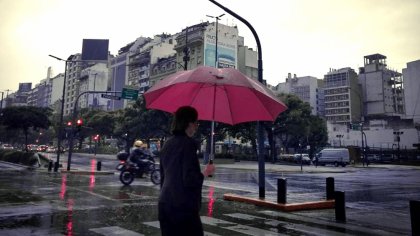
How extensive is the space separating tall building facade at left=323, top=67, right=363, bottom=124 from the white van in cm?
6357

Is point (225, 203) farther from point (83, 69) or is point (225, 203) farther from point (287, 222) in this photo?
point (83, 69)

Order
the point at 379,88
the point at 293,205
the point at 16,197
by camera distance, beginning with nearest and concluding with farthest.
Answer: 1. the point at 293,205
2. the point at 16,197
3. the point at 379,88

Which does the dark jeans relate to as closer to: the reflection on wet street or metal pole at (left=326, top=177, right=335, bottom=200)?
the reflection on wet street

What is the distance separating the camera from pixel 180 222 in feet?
9.63

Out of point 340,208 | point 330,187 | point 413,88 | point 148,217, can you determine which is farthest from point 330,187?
point 413,88

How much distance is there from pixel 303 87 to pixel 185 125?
122 m

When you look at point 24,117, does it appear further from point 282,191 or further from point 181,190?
point 181,190

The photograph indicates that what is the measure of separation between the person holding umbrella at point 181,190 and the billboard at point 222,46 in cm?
7297

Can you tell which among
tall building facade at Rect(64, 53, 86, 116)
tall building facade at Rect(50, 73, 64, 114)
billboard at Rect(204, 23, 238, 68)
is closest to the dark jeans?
billboard at Rect(204, 23, 238, 68)

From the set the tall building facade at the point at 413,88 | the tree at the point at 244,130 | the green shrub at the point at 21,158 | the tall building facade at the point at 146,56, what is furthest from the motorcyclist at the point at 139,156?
the tall building facade at the point at 413,88

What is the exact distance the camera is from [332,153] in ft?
153

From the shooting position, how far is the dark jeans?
2.94 m

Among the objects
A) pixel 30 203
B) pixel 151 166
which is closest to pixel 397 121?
pixel 151 166

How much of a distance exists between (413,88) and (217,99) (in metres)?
88.4
